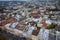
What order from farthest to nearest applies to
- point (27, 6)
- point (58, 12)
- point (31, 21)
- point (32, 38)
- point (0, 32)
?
1. point (27, 6)
2. point (58, 12)
3. point (31, 21)
4. point (0, 32)
5. point (32, 38)

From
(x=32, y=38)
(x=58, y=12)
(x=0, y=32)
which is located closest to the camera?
(x=32, y=38)

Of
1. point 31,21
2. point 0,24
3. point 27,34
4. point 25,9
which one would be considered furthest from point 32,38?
point 25,9

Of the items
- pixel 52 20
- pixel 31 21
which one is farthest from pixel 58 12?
pixel 31 21

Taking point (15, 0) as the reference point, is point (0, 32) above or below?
below

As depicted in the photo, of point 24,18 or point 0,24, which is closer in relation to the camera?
point 0,24

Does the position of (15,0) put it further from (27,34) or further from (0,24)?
(27,34)

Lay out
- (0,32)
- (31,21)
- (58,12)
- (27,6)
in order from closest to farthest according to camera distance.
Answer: (0,32)
(31,21)
(58,12)
(27,6)

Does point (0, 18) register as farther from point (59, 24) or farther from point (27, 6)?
point (59, 24)

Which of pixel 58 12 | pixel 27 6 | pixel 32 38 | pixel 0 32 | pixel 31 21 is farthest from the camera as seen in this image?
pixel 27 6

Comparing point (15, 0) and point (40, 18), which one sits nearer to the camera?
point (40, 18)
